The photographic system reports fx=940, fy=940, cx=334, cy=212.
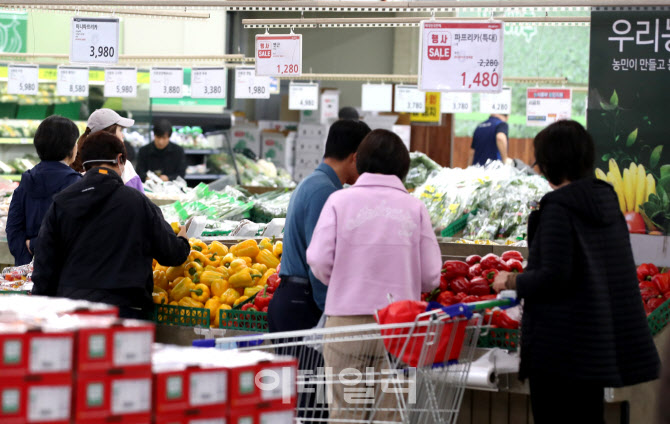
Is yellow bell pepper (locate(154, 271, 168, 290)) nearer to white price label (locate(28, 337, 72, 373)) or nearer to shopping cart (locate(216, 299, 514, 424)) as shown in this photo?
shopping cart (locate(216, 299, 514, 424))

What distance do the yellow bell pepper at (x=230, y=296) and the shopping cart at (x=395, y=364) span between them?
120cm

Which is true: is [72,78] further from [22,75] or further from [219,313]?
[219,313]

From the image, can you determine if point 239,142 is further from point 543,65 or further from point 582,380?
point 582,380

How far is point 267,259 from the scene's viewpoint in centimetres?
540

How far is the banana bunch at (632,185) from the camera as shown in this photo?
5.01m

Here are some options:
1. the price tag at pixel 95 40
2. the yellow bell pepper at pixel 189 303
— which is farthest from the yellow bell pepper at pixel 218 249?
the price tag at pixel 95 40

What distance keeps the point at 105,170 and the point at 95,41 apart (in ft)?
13.4

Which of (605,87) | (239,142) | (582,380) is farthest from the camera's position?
(239,142)

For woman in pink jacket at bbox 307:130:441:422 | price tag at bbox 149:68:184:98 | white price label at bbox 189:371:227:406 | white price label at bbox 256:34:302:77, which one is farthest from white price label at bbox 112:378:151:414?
price tag at bbox 149:68:184:98

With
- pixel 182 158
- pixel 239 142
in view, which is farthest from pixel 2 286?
pixel 239 142

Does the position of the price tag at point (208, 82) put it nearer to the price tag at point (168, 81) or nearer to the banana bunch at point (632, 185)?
the price tag at point (168, 81)

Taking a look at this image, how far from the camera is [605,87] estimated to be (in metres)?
5.08

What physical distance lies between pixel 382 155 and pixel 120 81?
7.14 meters

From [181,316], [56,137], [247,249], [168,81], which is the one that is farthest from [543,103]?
[181,316]
